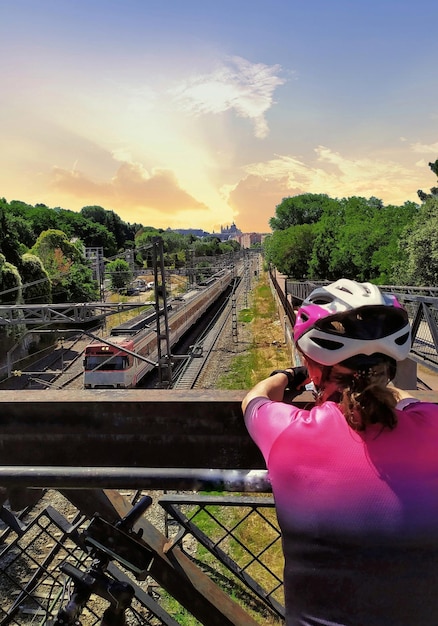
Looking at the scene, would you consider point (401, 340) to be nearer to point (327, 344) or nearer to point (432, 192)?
point (327, 344)

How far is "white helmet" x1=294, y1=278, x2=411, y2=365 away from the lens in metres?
1.64

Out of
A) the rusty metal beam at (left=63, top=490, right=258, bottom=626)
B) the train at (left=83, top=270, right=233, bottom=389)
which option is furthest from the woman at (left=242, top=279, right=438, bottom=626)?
the train at (left=83, top=270, right=233, bottom=389)

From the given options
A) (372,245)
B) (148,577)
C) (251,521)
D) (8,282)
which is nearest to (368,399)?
(148,577)

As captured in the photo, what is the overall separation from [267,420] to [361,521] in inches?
17.0

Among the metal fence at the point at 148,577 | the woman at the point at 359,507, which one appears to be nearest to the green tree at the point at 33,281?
the metal fence at the point at 148,577

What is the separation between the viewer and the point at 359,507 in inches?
48.7

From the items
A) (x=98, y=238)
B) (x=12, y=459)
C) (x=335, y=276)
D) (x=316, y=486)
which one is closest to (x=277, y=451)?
(x=316, y=486)

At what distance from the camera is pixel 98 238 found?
3356 inches

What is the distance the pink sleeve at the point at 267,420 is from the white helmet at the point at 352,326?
26cm

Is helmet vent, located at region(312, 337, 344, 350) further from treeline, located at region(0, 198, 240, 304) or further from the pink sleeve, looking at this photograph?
treeline, located at region(0, 198, 240, 304)

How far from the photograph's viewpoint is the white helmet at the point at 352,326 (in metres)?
1.64

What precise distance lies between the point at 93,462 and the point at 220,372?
21.8 meters

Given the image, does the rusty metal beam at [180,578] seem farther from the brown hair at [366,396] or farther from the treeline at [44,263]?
the treeline at [44,263]

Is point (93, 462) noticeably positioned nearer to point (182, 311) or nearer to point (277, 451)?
point (277, 451)
